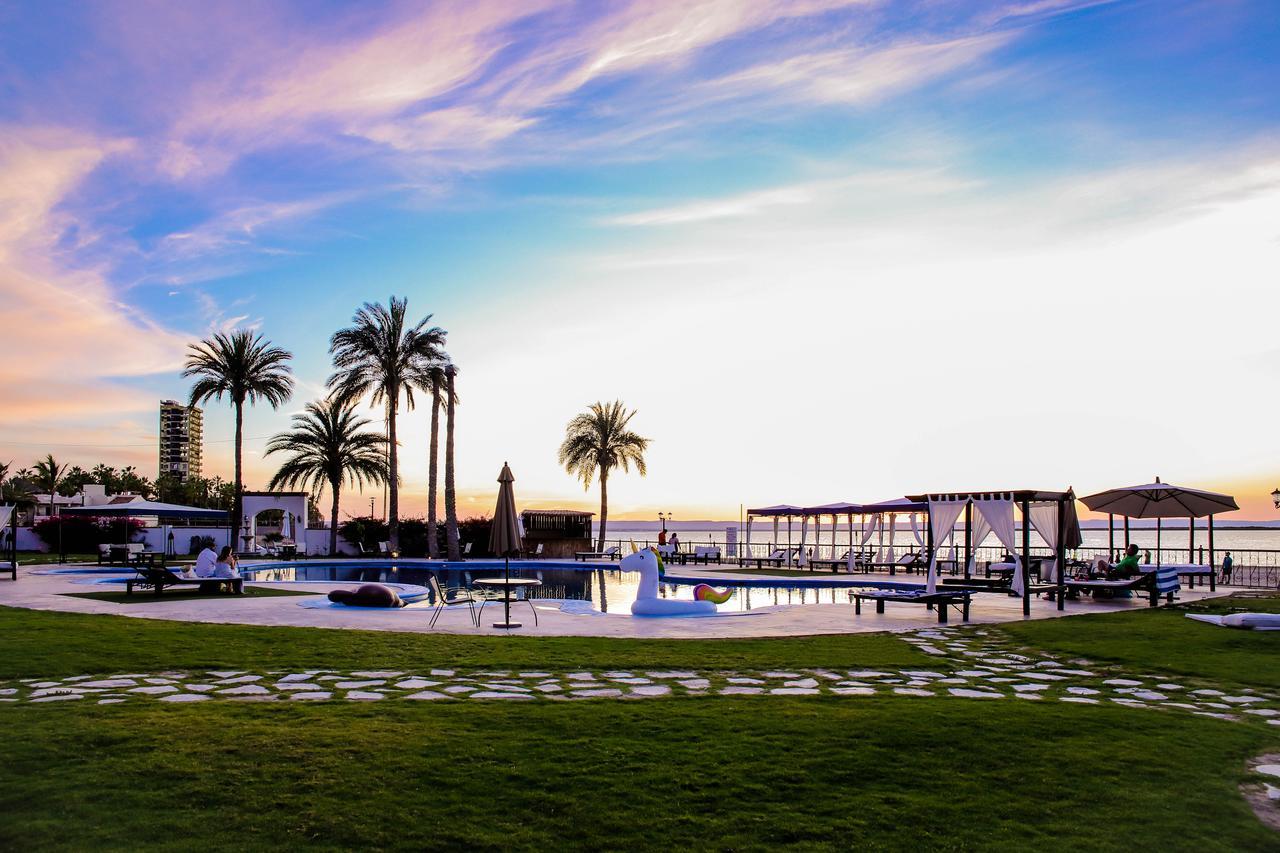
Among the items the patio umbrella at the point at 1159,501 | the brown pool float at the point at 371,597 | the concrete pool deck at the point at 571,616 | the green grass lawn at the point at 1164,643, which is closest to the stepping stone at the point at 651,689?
the concrete pool deck at the point at 571,616

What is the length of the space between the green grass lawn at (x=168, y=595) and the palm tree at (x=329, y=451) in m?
18.4

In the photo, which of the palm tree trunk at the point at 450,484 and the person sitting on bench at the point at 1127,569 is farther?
the palm tree trunk at the point at 450,484

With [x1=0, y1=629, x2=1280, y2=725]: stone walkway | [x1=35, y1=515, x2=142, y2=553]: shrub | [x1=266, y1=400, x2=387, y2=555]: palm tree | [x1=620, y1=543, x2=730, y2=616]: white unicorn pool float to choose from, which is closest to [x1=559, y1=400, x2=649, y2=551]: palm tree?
[x1=266, y1=400, x2=387, y2=555]: palm tree

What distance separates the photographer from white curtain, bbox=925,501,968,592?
1839 cm

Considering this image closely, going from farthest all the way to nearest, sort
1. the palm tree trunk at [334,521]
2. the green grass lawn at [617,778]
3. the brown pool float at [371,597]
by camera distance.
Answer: the palm tree trunk at [334,521] < the brown pool float at [371,597] < the green grass lawn at [617,778]

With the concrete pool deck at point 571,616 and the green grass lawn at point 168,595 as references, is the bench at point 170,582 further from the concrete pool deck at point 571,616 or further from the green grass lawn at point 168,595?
the concrete pool deck at point 571,616

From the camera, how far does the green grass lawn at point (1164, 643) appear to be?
9484 mm

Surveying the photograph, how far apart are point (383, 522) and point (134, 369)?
15.2m

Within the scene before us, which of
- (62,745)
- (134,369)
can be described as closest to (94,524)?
(134,369)

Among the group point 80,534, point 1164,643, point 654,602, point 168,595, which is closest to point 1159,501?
point 1164,643

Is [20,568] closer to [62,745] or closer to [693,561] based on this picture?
[693,561]

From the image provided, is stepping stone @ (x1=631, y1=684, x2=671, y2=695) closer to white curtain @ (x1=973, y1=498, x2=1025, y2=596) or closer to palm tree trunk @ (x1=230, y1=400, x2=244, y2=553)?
white curtain @ (x1=973, y1=498, x2=1025, y2=596)

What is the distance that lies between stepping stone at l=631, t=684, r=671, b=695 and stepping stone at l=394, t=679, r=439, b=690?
1.87m

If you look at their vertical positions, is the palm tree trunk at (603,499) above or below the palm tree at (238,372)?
below
